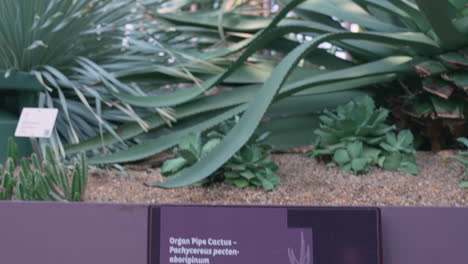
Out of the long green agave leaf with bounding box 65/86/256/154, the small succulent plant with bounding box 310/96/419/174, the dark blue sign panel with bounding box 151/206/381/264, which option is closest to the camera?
the dark blue sign panel with bounding box 151/206/381/264

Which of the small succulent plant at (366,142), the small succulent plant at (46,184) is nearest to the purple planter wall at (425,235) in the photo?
the small succulent plant at (366,142)

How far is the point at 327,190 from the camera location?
47.2 inches

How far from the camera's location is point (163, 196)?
47.4 inches

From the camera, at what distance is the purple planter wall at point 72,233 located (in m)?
1.00

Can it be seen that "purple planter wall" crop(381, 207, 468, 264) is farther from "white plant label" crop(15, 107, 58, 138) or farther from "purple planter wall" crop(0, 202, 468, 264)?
"white plant label" crop(15, 107, 58, 138)

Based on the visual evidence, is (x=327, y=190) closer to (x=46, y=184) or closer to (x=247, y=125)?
(x=247, y=125)

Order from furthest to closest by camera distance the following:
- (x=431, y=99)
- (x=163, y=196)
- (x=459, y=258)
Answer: (x=431, y=99)
(x=163, y=196)
(x=459, y=258)

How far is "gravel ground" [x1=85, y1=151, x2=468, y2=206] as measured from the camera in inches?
45.3

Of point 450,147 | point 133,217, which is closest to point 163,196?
point 133,217

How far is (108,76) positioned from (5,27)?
35 centimetres

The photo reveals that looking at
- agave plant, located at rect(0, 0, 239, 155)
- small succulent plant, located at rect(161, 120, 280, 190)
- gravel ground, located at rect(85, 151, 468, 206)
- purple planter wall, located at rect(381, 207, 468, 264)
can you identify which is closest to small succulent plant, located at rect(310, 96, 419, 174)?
gravel ground, located at rect(85, 151, 468, 206)

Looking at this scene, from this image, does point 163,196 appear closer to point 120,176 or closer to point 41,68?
point 120,176

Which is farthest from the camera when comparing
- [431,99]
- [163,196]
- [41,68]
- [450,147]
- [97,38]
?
[97,38]

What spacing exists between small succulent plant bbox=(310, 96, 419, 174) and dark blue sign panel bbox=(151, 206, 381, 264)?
33cm
